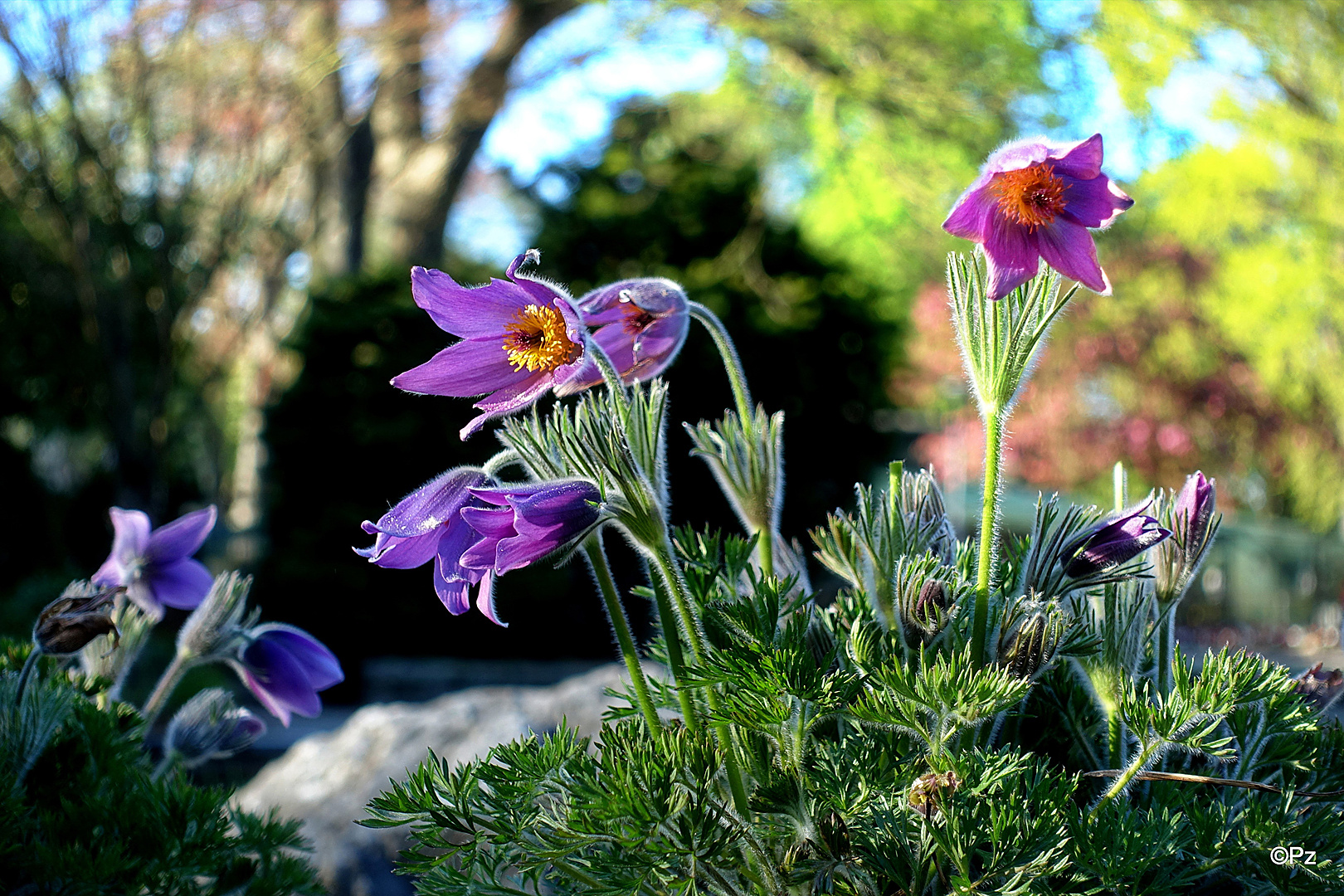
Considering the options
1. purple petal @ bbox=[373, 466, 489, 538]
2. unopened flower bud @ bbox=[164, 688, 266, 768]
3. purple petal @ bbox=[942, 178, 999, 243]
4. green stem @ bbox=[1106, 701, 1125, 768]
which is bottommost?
unopened flower bud @ bbox=[164, 688, 266, 768]

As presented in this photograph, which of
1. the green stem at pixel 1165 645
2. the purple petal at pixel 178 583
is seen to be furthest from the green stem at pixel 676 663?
the purple petal at pixel 178 583

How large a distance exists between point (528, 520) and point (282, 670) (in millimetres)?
835

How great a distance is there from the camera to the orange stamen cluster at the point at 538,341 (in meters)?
1.09

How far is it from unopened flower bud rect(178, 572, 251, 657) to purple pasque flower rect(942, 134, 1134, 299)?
44.2 inches

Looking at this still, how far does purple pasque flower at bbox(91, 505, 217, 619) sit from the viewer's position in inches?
68.4

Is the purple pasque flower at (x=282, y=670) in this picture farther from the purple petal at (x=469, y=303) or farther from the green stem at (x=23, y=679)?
the purple petal at (x=469, y=303)

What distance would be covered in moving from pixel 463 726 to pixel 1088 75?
9.39 meters

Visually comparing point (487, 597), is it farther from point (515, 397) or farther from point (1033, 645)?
point (1033, 645)

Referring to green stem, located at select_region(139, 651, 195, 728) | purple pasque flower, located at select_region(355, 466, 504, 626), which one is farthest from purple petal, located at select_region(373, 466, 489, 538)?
green stem, located at select_region(139, 651, 195, 728)

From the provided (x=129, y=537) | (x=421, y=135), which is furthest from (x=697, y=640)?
(x=421, y=135)

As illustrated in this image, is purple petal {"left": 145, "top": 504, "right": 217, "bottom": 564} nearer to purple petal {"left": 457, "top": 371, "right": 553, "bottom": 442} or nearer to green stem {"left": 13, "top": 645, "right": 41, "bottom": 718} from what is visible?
green stem {"left": 13, "top": 645, "right": 41, "bottom": 718}

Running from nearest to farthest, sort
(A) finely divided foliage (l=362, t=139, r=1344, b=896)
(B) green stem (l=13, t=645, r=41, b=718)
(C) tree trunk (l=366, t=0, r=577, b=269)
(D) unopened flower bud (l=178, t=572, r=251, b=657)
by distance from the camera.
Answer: (A) finely divided foliage (l=362, t=139, r=1344, b=896)
(B) green stem (l=13, t=645, r=41, b=718)
(D) unopened flower bud (l=178, t=572, r=251, b=657)
(C) tree trunk (l=366, t=0, r=577, b=269)

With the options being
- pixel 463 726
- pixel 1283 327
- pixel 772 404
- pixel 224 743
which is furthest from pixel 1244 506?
pixel 224 743

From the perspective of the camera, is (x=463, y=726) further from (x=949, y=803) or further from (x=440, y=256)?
(x=440, y=256)
